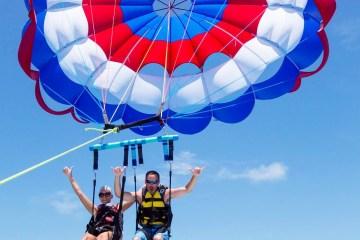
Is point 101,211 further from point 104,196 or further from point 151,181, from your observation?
point 151,181

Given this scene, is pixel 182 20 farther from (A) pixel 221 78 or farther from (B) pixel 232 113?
(B) pixel 232 113

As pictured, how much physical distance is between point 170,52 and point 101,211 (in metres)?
3.85

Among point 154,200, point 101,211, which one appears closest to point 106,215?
point 101,211

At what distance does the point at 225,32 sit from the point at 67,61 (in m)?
3.01

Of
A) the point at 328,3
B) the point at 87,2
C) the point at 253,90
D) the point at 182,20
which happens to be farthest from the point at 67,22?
the point at 328,3

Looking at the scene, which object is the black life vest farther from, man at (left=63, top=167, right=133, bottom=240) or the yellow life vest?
the yellow life vest

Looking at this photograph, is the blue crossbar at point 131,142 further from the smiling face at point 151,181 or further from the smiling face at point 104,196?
the smiling face at point 104,196

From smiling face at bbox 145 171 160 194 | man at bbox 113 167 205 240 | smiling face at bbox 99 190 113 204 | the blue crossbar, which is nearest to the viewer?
man at bbox 113 167 205 240

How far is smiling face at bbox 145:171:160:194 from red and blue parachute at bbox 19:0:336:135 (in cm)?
183

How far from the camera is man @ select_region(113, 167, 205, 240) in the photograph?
7.46 metres

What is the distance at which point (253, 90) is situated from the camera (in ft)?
32.5

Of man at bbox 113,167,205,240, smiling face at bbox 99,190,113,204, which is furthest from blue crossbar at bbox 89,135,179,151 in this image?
smiling face at bbox 99,190,113,204

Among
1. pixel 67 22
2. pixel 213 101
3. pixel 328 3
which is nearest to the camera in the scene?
pixel 328 3

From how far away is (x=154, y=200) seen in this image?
766cm
